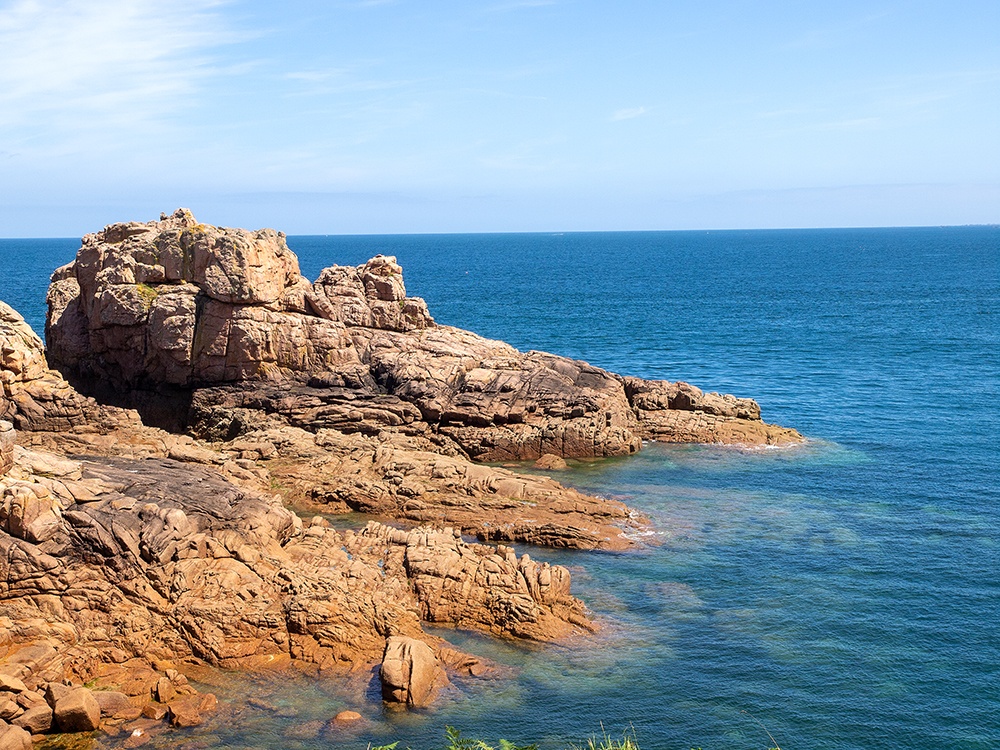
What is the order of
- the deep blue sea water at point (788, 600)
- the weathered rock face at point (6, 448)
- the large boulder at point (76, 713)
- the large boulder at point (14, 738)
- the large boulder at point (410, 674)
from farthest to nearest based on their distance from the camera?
1. the weathered rock face at point (6, 448)
2. the large boulder at point (410, 674)
3. the deep blue sea water at point (788, 600)
4. the large boulder at point (76, 713)
5. the large boulder at point (14, 738)

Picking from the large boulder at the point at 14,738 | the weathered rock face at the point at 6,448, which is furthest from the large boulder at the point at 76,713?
the weathered rock face at the point at 6,448

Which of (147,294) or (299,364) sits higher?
(147,294)

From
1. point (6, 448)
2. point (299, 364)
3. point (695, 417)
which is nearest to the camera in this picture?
point (6, 448)

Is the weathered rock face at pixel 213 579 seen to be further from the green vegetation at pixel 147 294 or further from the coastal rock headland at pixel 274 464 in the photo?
the green vegetation at pixel 147 294

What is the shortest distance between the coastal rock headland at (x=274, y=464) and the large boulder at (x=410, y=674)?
57mm

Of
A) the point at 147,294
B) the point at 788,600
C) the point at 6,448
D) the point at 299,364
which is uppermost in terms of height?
the point at 147,294

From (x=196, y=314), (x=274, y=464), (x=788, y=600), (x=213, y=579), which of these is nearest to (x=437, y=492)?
(x=274, y=464)

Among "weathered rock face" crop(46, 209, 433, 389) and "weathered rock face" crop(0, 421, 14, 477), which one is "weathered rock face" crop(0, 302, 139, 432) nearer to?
"weathered rock face" crop(46, 209, 433, 389)

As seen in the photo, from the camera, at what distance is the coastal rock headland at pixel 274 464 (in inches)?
929

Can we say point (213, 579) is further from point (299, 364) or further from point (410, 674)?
point (299, 364)

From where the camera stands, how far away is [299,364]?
151 ft

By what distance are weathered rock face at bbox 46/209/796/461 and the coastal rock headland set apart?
134mm

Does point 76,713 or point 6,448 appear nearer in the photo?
point 76,713

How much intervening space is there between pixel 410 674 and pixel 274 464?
64.3 feet
